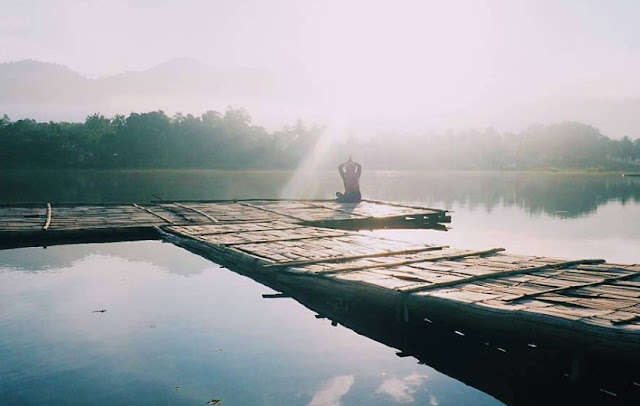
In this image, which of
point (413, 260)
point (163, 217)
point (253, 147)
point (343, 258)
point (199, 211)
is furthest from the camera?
point (253, 147)

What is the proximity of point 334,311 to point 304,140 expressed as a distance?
101527mm

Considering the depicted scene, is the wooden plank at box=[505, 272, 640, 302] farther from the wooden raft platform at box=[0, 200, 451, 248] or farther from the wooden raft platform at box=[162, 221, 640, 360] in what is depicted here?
the wooden raft platform at box=[0, 200, 451, 248]

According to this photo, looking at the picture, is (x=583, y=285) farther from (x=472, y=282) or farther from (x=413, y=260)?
(x=413, y=260)

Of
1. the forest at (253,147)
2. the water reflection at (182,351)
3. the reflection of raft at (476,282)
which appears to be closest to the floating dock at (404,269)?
the reflection of raft at (476,282)

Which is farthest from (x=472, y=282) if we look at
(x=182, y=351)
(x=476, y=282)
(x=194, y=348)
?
(x=182, y=351)

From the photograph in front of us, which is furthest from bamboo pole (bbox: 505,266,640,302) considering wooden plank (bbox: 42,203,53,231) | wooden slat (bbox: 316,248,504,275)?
wooden plank (bbox: 42,203,53,231)

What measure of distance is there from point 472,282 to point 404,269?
1.54 metres

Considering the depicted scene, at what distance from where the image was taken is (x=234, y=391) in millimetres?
6621

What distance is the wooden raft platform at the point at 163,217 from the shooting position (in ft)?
52.5

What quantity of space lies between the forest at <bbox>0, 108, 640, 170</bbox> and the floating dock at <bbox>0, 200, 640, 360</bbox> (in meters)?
63.0

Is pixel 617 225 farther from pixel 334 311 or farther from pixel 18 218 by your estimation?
pixel 18 218

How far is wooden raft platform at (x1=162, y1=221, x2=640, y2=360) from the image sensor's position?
602 centimetres

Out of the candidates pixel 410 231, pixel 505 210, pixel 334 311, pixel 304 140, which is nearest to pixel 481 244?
pixel 410 231

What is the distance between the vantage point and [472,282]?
8344mm
